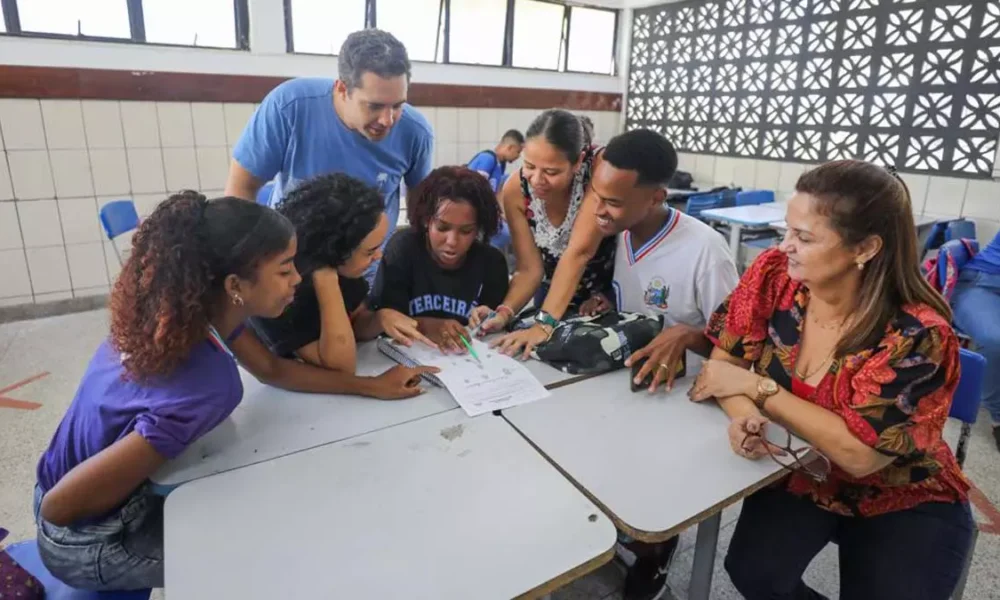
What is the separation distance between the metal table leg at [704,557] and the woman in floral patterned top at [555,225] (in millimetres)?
709

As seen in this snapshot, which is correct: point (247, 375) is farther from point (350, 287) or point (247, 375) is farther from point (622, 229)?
point (622, 229)

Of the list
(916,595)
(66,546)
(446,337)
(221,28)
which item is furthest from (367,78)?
(221,28)

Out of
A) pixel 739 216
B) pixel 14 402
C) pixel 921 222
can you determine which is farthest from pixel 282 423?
pixel 921 222

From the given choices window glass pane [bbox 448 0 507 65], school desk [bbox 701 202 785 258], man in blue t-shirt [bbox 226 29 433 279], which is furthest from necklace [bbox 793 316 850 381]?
window glass pane [bbox 448 0 507 65]

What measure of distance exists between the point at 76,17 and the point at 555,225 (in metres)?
3.13

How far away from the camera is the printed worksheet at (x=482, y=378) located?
1.28m

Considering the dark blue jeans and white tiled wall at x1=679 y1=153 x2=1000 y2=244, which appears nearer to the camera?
the dark blue jeans

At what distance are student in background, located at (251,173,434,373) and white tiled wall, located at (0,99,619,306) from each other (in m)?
2.45

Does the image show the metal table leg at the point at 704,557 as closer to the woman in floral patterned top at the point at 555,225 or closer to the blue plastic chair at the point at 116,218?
the woman in floral patterned top at the point at 555,225

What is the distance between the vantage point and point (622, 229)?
5.51 ft

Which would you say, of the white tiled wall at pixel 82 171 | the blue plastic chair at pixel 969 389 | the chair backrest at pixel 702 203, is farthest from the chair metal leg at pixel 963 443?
the white tiled wall at pixel 82 171

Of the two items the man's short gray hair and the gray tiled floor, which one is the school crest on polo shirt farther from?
the man's short gray hair

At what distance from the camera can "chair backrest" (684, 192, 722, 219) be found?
4.23 metres

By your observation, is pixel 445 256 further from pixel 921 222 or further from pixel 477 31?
pixel 477 31
